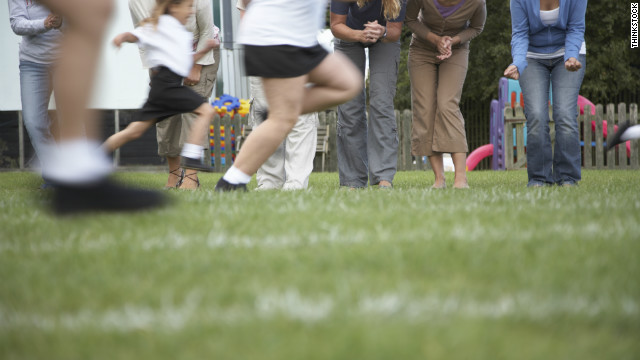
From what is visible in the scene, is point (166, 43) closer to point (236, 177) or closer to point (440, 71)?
point (236, 177)

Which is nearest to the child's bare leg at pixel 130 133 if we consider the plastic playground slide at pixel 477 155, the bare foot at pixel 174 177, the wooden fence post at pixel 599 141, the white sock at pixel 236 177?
the bare foot at pixel 174 177

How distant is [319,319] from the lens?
1651 millimetres

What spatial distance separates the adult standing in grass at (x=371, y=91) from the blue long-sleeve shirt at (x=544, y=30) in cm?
115

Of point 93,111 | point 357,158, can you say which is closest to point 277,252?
point 93,111

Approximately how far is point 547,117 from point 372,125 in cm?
165

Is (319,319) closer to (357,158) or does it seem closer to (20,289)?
(20,289)

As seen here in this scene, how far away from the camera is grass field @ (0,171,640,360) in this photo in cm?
151

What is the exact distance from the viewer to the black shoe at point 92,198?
2.90 meters

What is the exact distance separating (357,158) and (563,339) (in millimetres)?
5060

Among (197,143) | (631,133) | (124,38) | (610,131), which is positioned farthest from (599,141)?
(124,38)

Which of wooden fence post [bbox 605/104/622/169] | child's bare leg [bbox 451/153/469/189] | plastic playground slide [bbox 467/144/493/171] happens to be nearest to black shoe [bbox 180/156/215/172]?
child's bare leg [bbox 451/153/469/189]

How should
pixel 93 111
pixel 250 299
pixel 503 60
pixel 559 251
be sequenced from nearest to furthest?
pixel 250 299 < pixel 559 251 < pixel 93 111 < pixel 503 60

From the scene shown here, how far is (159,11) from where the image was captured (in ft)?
18.9

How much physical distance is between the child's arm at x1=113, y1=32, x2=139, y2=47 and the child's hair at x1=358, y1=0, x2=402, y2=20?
2.01 meters
